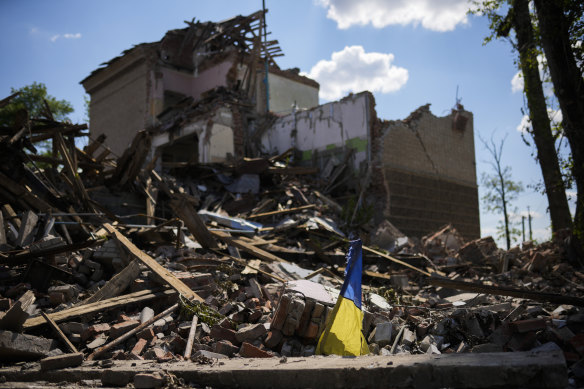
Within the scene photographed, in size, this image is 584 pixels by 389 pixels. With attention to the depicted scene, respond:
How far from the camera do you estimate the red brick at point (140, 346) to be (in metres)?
4.13

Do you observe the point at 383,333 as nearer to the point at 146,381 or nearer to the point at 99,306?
the point at 146,381

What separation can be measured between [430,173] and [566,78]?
32.5ft

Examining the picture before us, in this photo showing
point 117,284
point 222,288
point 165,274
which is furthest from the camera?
point 222,288

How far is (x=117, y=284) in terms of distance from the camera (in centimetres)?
537

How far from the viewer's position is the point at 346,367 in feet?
9.49

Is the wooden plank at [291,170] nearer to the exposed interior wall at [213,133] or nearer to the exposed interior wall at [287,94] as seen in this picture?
the exposed interior wall at [213,133]

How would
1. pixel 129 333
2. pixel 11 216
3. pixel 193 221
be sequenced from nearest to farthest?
pixel 129 333, pixel 11 216, pixel 193 221

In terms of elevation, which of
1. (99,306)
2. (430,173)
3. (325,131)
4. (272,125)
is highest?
A: (272,125)

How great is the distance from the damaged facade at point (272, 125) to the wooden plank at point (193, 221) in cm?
503

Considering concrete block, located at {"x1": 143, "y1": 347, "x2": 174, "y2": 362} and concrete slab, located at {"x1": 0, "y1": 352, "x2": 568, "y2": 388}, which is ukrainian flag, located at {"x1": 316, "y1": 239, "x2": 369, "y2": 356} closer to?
concrete slab, located at {"x1": 0, "y1": 352, "x2": 568, "y2": 388}

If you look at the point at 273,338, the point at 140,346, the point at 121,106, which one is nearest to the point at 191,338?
the point at 140,346

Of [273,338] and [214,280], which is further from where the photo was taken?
[214,280]

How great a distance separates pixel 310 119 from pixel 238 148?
122 inches

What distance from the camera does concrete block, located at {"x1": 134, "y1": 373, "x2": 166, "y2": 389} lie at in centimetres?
302
